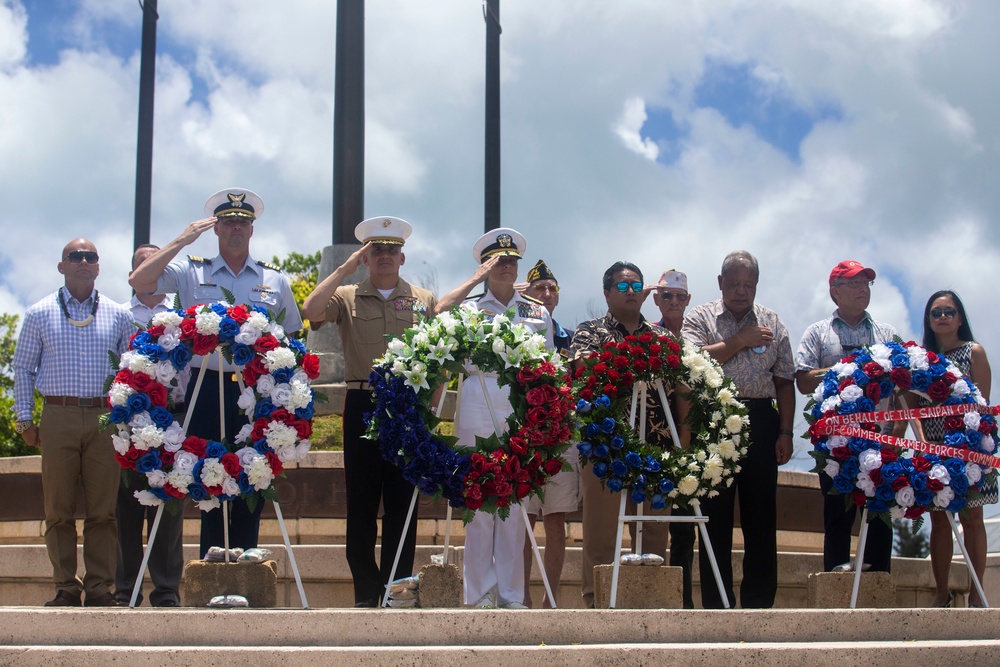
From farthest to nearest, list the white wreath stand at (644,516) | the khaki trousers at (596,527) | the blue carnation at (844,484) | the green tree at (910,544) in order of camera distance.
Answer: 1. the green tree at (910,544)
2. the khaki trousers at (596,527)
3. the blue carnation at (844,484)
4. the white wreath stand at (644,516)

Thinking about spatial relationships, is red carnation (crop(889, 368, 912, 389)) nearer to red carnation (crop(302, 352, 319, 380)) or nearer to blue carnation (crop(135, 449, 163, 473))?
red carnation (crop(302, 352, 319, 380))

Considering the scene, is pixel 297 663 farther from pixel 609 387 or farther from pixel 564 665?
pixel 609 387

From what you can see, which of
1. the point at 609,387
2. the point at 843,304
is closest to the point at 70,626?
the point at 609,387

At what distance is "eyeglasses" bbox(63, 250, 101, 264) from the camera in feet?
24.1

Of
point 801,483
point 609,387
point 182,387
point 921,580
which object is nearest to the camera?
point 609,387

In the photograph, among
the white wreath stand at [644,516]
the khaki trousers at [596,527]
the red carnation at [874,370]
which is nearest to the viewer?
the white wreath stand at [644,516]

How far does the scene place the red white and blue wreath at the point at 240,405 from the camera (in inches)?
234

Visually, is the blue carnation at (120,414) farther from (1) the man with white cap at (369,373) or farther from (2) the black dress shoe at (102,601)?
(2) the black dress shoe at (102,601)

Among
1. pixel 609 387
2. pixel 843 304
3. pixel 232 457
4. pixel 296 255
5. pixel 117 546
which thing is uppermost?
pixel 296 255

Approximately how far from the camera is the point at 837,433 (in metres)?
6.66

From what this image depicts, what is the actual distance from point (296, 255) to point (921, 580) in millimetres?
22400

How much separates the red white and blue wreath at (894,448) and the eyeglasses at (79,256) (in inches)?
188

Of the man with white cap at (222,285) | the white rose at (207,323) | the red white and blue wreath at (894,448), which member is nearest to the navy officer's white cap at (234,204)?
the man with white cap at (222,285)

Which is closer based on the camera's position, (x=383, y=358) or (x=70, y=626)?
(x=70, y=626)
